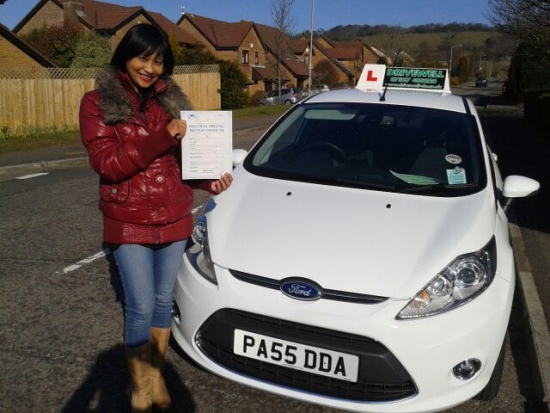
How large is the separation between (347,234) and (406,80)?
2823mm

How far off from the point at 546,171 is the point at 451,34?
128238mm

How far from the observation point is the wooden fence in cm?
1530

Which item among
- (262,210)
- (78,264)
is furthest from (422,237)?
(78,264)

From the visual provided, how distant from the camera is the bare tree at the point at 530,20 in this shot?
535 inches

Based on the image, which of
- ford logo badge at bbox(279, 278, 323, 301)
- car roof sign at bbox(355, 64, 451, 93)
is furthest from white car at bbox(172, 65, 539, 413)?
car roof sign at bbox(355, 64, 451, 93)

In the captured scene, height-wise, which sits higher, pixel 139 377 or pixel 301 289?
pixel 301 289

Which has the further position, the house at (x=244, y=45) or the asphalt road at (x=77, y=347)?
the house at (x=244, y=45)

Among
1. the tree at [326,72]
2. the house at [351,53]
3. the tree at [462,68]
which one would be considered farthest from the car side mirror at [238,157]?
the tree at [462,68]

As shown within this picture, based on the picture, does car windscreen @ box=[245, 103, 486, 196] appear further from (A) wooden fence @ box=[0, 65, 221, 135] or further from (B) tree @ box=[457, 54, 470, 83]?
(B) tree @ box=[457, 54, 470, 83]

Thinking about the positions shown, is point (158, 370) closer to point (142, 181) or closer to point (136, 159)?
point (142, 181)

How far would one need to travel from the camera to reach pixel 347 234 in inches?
109

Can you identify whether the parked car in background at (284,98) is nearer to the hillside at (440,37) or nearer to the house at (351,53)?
the house at (351,53)

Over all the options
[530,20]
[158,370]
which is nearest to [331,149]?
[158,370]

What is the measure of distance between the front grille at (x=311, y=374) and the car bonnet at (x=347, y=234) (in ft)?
0.72
